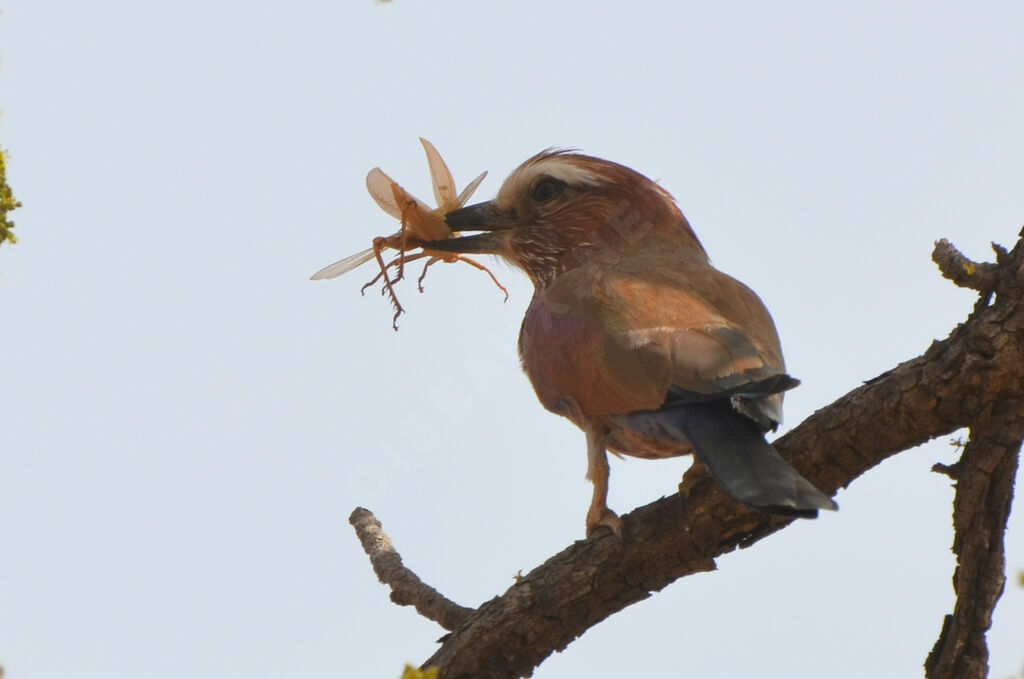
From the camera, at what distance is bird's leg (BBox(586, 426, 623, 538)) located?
5.12 meters

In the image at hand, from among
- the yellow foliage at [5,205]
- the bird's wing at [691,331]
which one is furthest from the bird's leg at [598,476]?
the yellow foliage at [5,205]

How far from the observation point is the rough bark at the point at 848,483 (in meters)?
4.22

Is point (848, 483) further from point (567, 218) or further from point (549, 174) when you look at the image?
point (549, 174)

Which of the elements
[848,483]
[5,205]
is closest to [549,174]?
[848,483]

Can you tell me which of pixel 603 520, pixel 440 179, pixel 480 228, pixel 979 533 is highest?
pixel 440 179

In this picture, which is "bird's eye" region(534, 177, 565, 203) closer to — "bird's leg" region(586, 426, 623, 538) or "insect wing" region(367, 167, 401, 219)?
"insect wing" region(367, 167, 401, 219)

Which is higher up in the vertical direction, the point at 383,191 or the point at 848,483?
the point at 383,191

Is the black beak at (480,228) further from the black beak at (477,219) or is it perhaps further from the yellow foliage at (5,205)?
the yellow foliage at (5,205)

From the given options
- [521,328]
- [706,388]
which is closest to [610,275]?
[521,328]

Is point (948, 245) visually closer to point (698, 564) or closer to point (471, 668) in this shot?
point (698, 564)

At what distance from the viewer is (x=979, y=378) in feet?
13.9

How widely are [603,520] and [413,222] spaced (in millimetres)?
2364

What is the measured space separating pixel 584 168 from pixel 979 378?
10.0 ft

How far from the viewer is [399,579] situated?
18.0 feet
